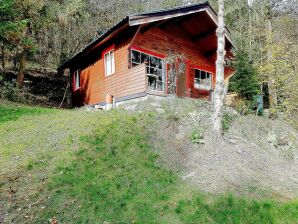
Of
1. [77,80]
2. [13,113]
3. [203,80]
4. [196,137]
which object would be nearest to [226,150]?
[196,137]

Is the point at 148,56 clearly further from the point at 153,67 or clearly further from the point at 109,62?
the point at 109,62

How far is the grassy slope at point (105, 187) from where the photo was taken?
654cm

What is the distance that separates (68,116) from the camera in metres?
12.7

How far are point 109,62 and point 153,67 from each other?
2347mm

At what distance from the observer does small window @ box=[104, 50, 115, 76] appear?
15727mm

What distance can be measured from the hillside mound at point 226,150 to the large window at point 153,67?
8.38 ft

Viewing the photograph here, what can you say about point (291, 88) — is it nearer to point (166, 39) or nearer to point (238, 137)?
point (238, 137)

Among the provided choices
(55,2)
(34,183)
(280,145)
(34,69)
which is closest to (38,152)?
(34,183)

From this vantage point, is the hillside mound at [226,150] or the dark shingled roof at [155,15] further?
the dark shingled roof at [155,15]

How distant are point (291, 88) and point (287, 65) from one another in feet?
3.17

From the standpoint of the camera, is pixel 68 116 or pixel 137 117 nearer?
pixel 137 117

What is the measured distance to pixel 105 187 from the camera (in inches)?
293

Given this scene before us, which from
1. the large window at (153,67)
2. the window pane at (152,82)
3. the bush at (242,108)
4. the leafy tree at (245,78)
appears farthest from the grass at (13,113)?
the leafy tree at (245,78)

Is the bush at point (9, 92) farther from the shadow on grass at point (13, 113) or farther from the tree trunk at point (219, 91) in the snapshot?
the tree trunk at point (219, 91)
